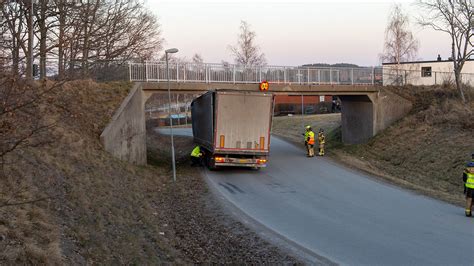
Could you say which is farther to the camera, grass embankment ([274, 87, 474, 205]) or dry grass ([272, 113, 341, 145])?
dry grass ([272, 113, 341, 145])

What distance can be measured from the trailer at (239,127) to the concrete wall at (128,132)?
3.54m

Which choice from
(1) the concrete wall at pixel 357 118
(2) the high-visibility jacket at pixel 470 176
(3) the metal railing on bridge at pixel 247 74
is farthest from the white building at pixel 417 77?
(2) the high-visibility jacket at pixel 470 176

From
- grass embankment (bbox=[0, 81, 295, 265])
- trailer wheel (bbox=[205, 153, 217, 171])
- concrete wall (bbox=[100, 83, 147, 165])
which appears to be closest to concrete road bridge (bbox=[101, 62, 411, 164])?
concrete wall (bbox=[100, 83, 147, 165])

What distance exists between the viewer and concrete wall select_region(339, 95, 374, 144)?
32344 mm

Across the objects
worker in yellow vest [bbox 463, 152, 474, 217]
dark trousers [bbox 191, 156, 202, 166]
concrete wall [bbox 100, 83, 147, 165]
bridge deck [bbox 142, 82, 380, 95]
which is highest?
bridge deck [bbox 142, 82, 380, 95]

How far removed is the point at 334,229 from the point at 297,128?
1506 inches

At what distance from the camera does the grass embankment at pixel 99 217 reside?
6914 millimetres

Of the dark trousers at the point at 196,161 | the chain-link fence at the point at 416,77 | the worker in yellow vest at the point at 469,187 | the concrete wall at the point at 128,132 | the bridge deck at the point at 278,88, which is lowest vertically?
the dark trousers at the point at 196,161

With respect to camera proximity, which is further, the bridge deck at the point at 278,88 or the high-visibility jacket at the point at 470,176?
the bridge deck at the point at 278,88

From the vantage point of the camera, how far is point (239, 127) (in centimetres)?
2186

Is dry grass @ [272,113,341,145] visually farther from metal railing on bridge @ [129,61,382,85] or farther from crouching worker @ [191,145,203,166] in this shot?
crouching worker @ [191,145,203,166]

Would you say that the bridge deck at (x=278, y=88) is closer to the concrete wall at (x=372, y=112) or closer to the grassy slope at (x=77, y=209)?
the concrete wall at (x=372, y=112)

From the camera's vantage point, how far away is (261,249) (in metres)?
9.39

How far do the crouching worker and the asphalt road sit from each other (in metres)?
3.90
